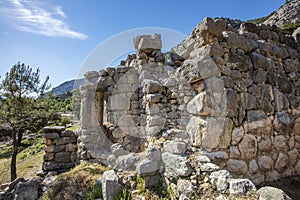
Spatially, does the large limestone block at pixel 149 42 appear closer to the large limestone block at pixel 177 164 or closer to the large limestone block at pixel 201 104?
the large limestone block at pixel 201 104

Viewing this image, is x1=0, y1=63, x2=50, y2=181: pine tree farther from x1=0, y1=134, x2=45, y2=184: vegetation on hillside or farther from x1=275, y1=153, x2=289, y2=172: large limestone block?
x1=275, y1=153, x2=289, y2=172: large limestone block

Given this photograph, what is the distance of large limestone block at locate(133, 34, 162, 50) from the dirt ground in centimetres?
386

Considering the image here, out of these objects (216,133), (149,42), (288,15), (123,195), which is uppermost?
(288,15)

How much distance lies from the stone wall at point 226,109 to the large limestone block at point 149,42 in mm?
705

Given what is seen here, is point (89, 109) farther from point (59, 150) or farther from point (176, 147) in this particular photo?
point (176, 147)

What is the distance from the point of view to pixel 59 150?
622 centimetres

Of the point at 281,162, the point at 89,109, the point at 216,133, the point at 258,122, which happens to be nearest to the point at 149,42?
the point at 89,109

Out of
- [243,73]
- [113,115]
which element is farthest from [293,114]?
[113,115]

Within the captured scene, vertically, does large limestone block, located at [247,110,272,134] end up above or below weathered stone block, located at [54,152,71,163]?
above

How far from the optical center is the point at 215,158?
3.04 metres

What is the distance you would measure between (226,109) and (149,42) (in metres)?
2.78

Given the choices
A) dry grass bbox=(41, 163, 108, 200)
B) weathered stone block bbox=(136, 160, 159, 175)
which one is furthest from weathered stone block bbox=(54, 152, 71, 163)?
weathered stone block bbox=(136, 160, 159, 175)

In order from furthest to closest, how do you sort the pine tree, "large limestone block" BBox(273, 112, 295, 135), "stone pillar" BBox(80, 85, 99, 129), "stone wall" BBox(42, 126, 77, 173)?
the pine tree → "stone wall" BBox(42, 126, 77, 173) → "stone pillar" BBox(80, 85, 99, 129) → "large limestone block" BBox(273, 112, 295, 135)

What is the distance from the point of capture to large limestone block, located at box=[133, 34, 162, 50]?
4984 millimetres
